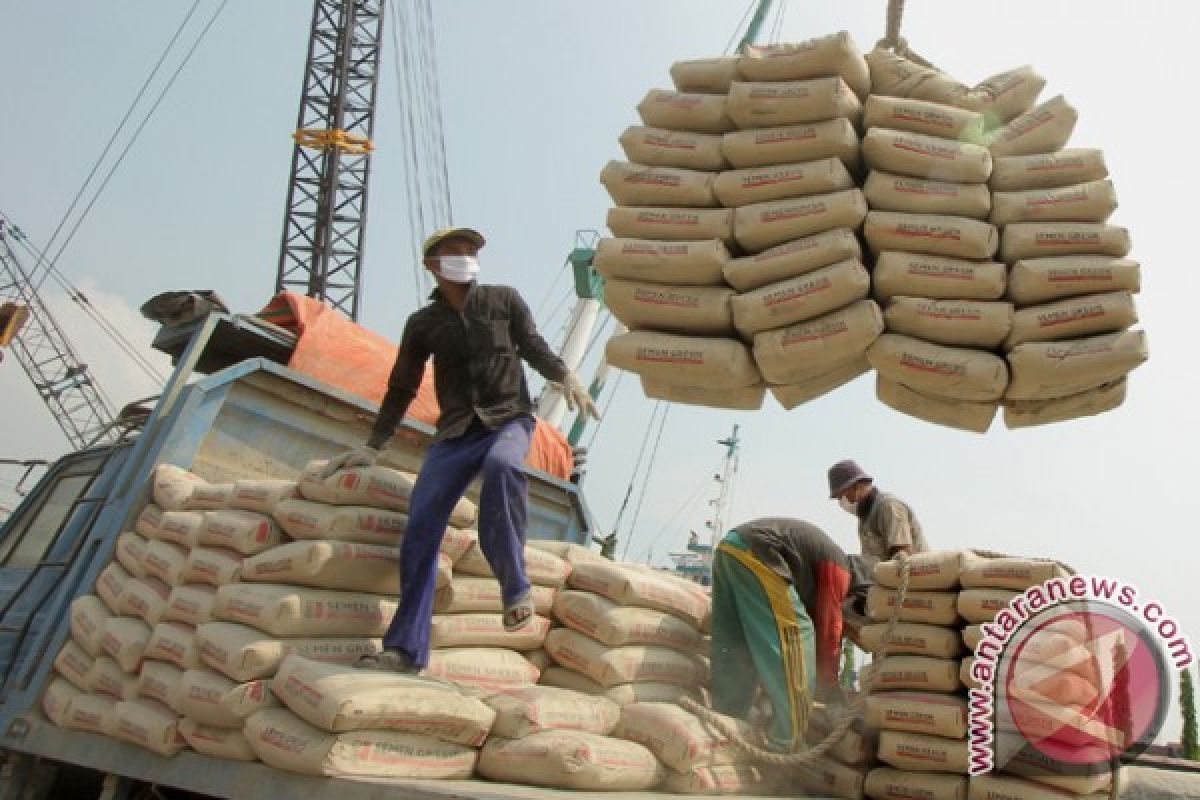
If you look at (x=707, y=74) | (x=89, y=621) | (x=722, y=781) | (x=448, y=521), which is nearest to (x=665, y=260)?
(x=707, y=74)

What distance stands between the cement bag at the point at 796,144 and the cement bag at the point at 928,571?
1.37 metres

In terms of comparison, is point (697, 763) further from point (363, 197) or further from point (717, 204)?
point (363, 197)

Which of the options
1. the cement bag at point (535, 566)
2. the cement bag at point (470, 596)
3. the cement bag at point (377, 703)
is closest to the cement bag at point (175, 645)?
the cement bag at point (377, 703)

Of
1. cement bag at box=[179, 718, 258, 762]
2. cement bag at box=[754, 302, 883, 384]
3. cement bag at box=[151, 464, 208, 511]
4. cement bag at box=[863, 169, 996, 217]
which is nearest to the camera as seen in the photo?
cement bag at box=[179, 718, 258, 762]

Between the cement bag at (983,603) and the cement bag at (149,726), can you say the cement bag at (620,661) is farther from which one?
the cement bag at (149,726)

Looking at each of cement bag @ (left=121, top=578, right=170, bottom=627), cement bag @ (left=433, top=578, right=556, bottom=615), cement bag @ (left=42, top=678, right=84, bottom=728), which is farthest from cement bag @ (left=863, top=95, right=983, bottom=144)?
cement bag @ (left=42, top=678, right=84, bottom=728)

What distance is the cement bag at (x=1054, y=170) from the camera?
2.73 m

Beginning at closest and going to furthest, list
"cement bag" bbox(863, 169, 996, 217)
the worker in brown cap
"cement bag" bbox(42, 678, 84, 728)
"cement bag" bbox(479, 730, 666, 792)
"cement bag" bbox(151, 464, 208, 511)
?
"cement bag" bbox(479, 730, 666, 792) → "cement bag" bbox(863, 169, 996, 217) → "cement bag" bbox(42, 678, 84, 728) → "cement bag" bbox(151, 464, 208, 511) → the worker in brown cap

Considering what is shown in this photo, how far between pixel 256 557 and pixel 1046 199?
2.78m

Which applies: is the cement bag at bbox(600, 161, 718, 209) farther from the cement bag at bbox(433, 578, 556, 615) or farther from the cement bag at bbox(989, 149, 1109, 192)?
the cement bag at bbox(433, 578, 556, 615)

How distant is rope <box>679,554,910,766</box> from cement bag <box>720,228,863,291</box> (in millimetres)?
1109

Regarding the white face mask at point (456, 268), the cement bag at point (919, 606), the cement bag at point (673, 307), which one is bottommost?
the cement bag at point (919, 606)

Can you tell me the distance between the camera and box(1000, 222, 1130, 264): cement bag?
263 cm

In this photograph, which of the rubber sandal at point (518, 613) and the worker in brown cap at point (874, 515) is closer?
the rubber sandal at point (518, 613)
